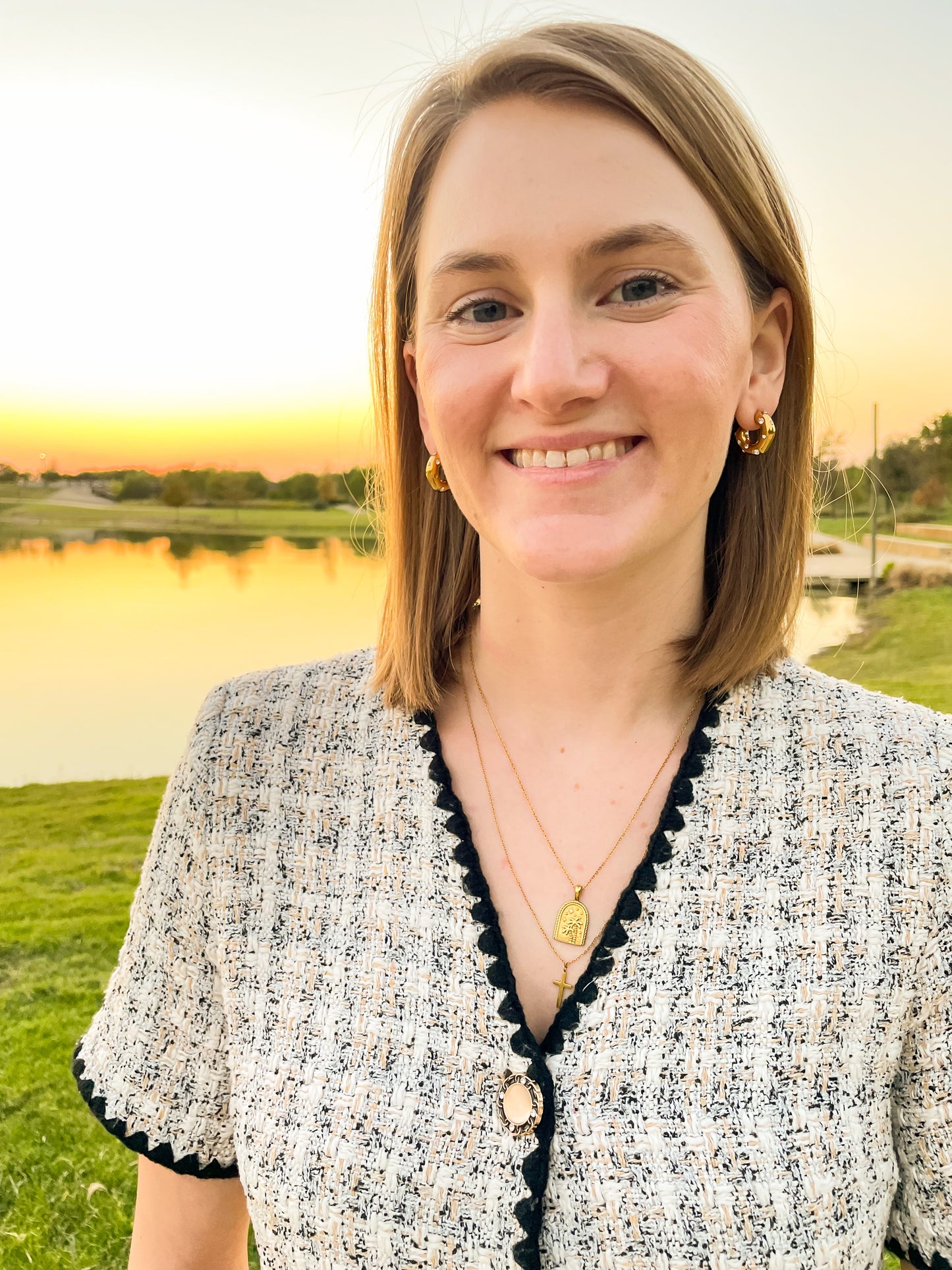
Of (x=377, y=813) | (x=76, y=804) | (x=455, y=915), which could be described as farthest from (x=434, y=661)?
(x=76, y=804)

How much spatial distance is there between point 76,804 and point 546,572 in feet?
13.1

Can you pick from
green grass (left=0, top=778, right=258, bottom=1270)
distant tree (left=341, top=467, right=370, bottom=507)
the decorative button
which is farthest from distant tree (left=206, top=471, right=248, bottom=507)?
the decorative button

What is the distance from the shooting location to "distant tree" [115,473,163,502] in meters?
3.34

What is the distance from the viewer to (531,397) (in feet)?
3.01

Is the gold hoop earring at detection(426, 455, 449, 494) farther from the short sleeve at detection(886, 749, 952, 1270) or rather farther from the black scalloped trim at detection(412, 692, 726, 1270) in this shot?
the short sleeve at detection(886, 749, 952, 1270)

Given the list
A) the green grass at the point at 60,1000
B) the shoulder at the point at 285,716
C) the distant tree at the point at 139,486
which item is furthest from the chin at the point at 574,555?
the distant tree at the point at 139,486

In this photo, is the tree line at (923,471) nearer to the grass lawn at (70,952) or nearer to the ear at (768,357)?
the grass lawn at (70,952)

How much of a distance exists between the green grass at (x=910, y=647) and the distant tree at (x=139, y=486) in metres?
2.72

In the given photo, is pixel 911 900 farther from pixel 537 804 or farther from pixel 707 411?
pixel 707 411

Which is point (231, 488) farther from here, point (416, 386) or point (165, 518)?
point (416, 386)

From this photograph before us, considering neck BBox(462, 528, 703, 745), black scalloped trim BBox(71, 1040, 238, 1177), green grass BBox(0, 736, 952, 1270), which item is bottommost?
green grass BBox(0, 736, 952, 1270)

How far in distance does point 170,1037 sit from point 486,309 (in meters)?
0.83

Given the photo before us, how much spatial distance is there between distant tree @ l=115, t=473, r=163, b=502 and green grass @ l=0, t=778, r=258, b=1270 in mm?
1623

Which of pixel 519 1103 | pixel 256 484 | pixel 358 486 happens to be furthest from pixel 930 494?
pixel 519 1103
